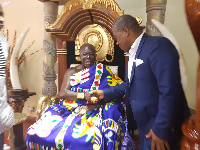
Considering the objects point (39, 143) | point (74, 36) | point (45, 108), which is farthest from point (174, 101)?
point (74, 36)

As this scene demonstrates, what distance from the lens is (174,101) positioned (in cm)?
103

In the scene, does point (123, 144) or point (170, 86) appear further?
point (123, 144)

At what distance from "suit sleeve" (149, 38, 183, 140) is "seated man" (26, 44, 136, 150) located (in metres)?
0.66

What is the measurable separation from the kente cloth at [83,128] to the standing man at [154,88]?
30 centimetres

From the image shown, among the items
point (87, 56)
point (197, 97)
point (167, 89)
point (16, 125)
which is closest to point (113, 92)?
point (87, 56)

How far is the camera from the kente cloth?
5.25ft

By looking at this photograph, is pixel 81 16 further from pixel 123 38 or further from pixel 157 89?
pixel 157 89

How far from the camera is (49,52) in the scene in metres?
2.53

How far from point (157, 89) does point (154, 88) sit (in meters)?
0.02

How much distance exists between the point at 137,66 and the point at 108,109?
2.40 ft

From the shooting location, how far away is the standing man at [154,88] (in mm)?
1037

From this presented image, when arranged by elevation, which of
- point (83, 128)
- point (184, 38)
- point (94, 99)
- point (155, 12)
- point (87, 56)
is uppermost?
point (155, 12)

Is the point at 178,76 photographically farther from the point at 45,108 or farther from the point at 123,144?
the point at 45,108

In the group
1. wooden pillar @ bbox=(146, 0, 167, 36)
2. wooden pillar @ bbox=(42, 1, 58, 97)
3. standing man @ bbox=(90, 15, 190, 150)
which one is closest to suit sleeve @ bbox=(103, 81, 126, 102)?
standing man @ bbox=(90, 15, 190, 150)
